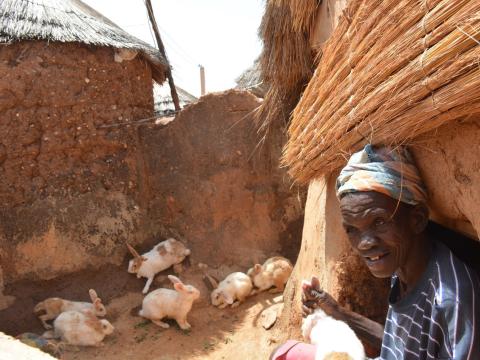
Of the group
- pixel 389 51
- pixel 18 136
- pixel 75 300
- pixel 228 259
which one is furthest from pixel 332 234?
pixel 18 136

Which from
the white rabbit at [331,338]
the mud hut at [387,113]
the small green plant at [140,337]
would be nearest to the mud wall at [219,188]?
the small green plant at [140,337]

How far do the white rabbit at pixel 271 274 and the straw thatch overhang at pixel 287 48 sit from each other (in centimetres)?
224

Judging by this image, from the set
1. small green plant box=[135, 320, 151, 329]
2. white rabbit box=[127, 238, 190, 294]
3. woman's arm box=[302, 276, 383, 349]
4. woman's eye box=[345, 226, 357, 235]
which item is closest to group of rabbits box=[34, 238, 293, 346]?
white rabbit box=[127, 238, 190, 294]

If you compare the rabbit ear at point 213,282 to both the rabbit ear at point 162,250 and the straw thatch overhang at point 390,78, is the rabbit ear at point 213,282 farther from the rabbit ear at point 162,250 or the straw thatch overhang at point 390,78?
the straw thatch overhang at point 390,78

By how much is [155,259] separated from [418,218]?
4453 millimetres

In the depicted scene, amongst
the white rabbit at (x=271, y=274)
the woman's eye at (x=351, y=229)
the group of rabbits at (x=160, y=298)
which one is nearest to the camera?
the woman's eye at (x=351, y=229)

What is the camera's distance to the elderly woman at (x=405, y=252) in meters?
1.57

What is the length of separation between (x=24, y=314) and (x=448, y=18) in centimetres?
529

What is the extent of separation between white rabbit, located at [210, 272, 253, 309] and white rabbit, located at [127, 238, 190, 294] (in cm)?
77

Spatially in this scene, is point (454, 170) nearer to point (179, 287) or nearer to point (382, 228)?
point (382, 228)

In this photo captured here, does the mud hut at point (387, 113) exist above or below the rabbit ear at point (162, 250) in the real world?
above

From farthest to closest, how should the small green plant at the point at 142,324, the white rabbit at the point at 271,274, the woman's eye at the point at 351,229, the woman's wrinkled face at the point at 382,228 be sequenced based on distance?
the white rabbit at the point at 271,274
the small green plant at the point at 142,324
the woman's eye at the point at 351,229
the woman's wrinkled face at the point at 382,228

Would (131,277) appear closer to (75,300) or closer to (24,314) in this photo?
(75,300)

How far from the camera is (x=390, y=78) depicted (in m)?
1.76
